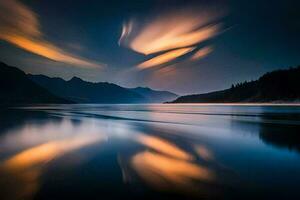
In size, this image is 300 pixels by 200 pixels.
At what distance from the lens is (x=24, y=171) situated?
7156mm

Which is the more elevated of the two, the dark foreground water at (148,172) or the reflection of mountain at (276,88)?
the reflection of mountain at (276,88)

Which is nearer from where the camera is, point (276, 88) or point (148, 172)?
point (148, 172)

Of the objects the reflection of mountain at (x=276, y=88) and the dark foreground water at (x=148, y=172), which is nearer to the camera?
the dark foreground water at (x=148, y=172)

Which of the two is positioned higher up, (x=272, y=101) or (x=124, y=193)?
(x=272, y=101)

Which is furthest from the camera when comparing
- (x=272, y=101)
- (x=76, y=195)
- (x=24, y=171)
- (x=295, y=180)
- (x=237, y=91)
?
(x=237, y=91)

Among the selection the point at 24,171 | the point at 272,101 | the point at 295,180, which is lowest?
the point at 24,171

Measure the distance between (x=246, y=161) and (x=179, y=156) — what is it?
2.80 metres

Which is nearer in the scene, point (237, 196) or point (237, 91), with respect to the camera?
point (237, 196)

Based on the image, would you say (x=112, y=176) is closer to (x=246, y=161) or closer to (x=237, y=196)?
(x=237, y=196)

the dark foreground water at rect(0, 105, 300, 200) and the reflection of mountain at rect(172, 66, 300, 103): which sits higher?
the reflection of mountain at rect(172, 66, 300, 103)

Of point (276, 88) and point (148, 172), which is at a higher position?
point (276, 88)

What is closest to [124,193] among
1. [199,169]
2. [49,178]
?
[49,178]

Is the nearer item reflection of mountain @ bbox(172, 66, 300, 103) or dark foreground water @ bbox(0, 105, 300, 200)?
dark foreground water @ bbox(0, 105, 300, 200)

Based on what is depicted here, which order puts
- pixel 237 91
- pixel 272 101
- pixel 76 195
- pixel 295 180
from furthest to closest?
1. pixel 237 91
2. pixel 272 101
3. pixel 295 180
4. pixel 76 195
